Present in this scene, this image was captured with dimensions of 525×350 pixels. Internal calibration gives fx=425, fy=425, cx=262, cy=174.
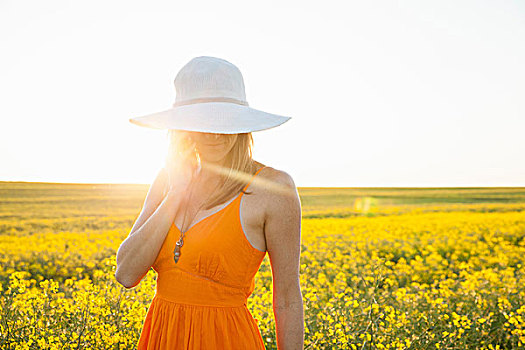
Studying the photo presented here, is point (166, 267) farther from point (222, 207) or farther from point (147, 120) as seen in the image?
point (147, 120)

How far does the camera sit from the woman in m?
1.34

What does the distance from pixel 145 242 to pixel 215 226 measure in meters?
0.23

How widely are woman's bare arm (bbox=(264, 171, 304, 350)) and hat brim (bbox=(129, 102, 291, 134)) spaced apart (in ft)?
0.58

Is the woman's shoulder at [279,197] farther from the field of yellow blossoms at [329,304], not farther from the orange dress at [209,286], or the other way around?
the field of yellow blossoms at [329,304]

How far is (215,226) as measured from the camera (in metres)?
1.35

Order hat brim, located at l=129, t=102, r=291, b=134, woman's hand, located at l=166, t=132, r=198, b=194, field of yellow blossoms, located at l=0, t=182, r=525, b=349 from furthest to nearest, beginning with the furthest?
field of yellow blossoms, located at l=0, t=182, r=525, b=349 < woman's hand, located at l=166, t=132, r=198, b=194 < hat brim, located at l=129, t=102, r=291, b=134

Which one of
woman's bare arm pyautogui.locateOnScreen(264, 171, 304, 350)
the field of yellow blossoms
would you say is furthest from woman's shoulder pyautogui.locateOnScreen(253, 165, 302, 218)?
the field of yellow blossoms

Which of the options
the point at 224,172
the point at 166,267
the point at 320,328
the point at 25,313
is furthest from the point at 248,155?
the point at 25,313

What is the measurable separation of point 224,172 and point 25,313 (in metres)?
3.22

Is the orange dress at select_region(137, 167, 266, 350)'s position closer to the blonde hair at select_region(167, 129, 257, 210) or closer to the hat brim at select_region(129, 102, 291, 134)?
the blonde hair at select_region(167, 129, 257, 210)

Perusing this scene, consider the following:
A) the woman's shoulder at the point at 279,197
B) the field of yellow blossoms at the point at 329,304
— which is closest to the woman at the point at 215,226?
the woman's shoulder at the point at 279,197

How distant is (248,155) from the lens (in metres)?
1.43

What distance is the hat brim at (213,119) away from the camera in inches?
50.3

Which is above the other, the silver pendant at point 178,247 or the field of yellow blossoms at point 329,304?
the silver pendant at point 178,247
